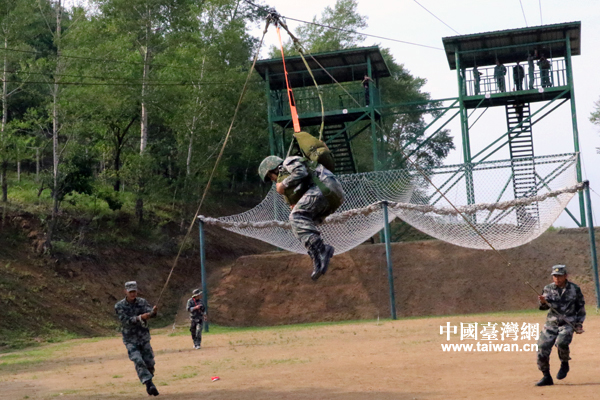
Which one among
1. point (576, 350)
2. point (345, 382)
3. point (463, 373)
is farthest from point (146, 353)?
point (576, 350)

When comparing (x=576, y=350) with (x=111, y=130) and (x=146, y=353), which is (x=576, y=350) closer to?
(x=146, y=353)

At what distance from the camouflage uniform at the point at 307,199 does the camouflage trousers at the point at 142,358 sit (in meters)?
4.33

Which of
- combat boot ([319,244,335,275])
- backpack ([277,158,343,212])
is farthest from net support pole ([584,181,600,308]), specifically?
combat boot ([319,244,335,275])

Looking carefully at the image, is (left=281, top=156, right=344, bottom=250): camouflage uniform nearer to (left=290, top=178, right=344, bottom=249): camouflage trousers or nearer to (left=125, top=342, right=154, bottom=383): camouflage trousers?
(left=290, top=178, right=344, bottom=249): camouflage trousers

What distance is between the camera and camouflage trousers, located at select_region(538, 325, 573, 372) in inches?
416

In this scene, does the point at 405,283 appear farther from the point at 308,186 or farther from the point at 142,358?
the point at 308,186

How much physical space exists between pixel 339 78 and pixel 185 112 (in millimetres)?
7811

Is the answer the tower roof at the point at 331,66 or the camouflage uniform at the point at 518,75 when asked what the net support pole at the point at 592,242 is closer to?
the camouflage uniform at the point at 518,75

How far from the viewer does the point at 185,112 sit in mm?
32688

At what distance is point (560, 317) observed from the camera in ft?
34.8

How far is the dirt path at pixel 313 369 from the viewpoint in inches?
430

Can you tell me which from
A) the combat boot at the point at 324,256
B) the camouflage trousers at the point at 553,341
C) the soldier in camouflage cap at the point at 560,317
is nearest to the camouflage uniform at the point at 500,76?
the soldier in camouflage cap at the point at 560,317

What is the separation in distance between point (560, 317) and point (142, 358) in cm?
658

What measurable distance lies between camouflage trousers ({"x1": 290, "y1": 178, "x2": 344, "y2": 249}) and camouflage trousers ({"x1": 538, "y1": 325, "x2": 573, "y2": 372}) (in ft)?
15.0
